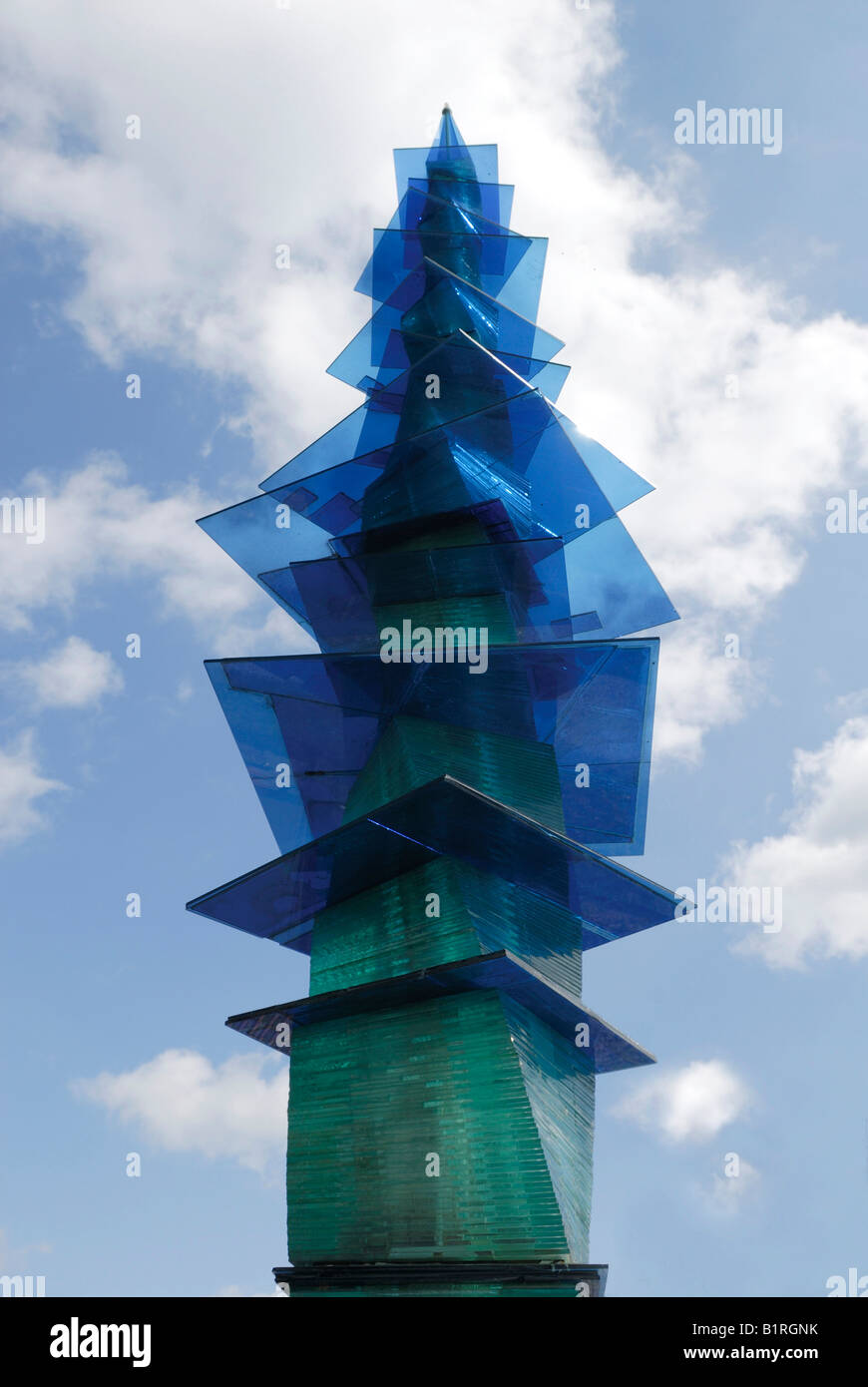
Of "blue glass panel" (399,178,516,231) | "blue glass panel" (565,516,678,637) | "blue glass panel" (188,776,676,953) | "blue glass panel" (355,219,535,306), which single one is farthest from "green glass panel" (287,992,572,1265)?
"blue glass panel" (399,178,516,231)

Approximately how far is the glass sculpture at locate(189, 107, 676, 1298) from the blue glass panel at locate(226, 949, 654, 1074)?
7 centimetres

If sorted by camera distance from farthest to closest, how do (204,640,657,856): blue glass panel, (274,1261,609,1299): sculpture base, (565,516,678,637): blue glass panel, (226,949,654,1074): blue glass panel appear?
(565,516,678,637): blue glass panel < (204,640,657,856): blue glass panel < (226,949,654,1074): blue glass panel < (274,1261,609,1299): sculpture base

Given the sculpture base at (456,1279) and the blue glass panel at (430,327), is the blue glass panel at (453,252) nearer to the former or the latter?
the blue glass panel at (430,327)

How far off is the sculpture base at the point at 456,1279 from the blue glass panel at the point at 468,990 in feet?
13.3

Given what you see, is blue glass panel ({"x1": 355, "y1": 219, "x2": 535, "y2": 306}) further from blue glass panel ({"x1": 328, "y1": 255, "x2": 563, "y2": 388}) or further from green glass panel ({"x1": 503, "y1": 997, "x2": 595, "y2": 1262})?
green glass panel ({"x1": 503, "y1": 997, "x2": 595, "y2": 1262})

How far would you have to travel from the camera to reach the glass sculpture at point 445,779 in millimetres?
17375

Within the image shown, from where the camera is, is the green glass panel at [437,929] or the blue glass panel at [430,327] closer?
the green glass panel at [437,929]

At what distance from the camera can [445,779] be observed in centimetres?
1938

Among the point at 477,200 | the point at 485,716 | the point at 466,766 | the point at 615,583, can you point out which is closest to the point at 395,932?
the point at 466,766

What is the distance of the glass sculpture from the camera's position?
57.0 feet

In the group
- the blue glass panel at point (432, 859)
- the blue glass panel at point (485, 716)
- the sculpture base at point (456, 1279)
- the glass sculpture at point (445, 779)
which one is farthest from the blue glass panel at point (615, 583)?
the sculpture base at point (456, 1279)

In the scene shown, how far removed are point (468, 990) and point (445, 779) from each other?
3.57 meters

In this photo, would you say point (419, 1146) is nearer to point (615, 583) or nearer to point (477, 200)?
point (615, 583)
